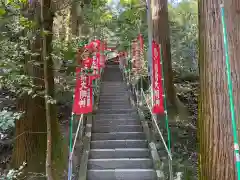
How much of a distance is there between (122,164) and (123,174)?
1.20 feet

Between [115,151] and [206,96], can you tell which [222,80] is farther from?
[115,151]

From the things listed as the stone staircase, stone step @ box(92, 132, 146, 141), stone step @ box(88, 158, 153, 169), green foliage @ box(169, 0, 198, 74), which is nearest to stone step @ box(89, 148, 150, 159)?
the stone staircase

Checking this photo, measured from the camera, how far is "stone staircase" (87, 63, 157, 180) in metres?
5.48

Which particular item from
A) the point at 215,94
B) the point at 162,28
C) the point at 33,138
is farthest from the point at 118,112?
the point at 215,94

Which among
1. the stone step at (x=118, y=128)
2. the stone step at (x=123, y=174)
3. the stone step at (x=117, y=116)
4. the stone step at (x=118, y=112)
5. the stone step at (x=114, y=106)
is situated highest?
the stone step at (x=114, y=106)

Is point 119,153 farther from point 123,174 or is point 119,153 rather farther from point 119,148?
point 123,174

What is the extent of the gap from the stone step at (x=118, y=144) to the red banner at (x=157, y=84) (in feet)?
2.87

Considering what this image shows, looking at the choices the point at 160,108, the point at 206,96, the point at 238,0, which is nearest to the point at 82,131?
the point at 160,108

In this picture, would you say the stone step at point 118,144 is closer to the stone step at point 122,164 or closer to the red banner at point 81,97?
the stone step at point 122,164

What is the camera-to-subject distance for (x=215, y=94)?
2.96 metres

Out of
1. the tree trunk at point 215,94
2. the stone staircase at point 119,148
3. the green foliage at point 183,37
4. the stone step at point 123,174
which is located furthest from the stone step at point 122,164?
the green foliage at point 183,37

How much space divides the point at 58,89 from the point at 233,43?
5663 millimetres

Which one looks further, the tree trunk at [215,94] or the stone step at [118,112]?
the stone step at [118,112]

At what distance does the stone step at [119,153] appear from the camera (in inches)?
243
